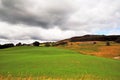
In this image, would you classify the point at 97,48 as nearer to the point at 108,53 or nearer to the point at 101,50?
the point at 101,50

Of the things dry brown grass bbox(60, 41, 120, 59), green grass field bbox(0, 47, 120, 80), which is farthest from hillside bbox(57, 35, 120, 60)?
green grass field bbox(0, 47, 120, 80)

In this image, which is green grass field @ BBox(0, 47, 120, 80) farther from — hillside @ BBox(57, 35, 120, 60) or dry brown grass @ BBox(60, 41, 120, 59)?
hillside @ BBox(57, 35, 120, 60)

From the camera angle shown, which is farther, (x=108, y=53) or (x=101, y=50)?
(x=101, y=50)

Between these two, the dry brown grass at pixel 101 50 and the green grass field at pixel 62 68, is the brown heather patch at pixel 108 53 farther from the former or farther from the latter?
the green grass field at pixel 62 68

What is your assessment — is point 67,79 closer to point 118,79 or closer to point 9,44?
point 118,79

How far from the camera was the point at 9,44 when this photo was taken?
11544cm

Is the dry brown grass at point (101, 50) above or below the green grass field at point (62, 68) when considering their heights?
above

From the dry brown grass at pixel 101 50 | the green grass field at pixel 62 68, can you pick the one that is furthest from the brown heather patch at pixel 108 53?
the green grass field at pixel 62 68

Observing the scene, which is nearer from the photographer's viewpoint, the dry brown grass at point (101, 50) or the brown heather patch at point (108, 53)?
the brown heather patch at point (108, 53)

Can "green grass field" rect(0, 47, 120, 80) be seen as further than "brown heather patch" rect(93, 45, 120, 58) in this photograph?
No

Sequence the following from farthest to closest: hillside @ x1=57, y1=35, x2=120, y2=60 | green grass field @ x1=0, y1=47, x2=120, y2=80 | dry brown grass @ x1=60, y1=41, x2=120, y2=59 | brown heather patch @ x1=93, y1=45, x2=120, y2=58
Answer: hillside @ x1=57, y1=35, x2=120, y2=60 → dry brown grass @ x1=60, y1=41, x2=120, y2=59 → brown heather patch @ x1=93, y1=45, x2=120, y2=58 → green grass field @ x1=0, y1=47, x2=120, y2=80

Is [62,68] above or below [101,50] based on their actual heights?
below

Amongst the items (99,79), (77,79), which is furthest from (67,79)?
(99,79)

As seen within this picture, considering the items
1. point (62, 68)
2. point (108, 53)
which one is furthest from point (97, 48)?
point (62, 68)
